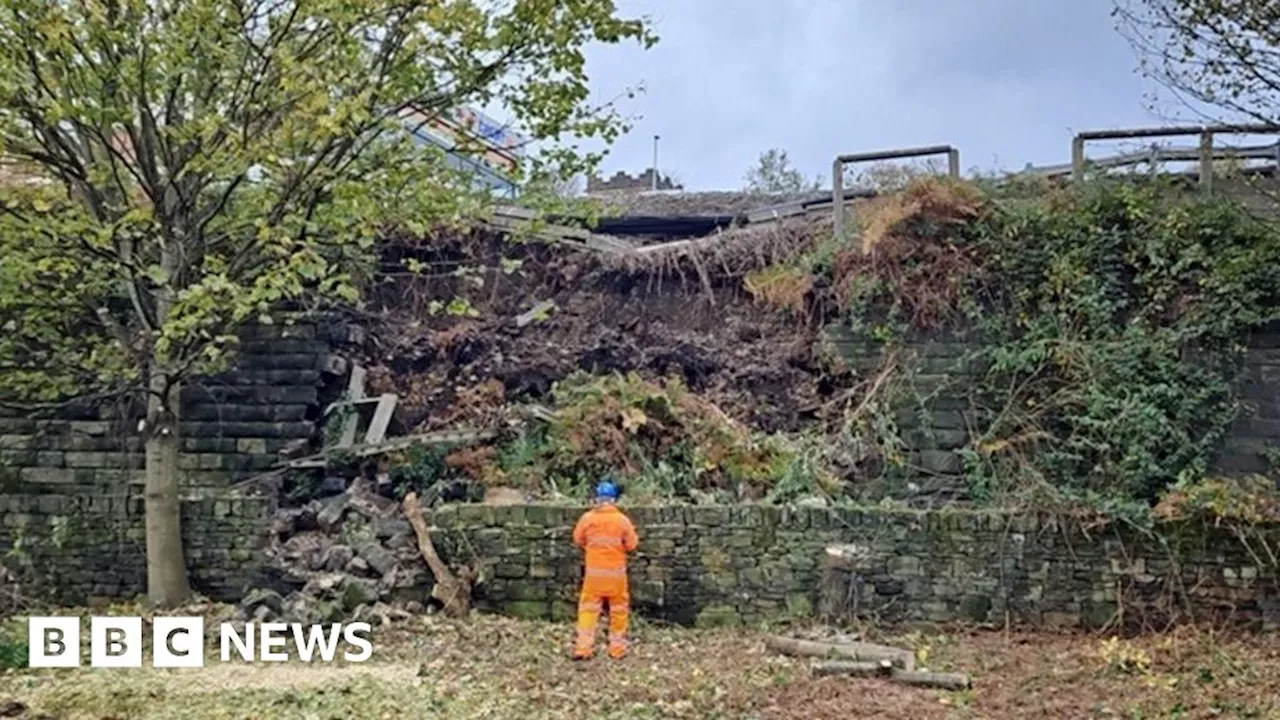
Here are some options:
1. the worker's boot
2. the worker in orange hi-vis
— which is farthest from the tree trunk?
the worker's boot

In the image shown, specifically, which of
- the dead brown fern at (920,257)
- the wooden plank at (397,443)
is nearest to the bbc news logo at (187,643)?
the wooden plank at (397,443)

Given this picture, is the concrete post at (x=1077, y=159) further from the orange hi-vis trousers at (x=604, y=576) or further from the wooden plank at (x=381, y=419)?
the wooden plank at (x=381, y=419)

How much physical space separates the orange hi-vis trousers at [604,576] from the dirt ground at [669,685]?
24 centimetres

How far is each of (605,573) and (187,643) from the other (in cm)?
366

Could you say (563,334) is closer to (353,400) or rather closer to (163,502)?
(353,400)

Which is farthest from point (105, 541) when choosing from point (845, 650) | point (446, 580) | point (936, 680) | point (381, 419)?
point (936, 680)

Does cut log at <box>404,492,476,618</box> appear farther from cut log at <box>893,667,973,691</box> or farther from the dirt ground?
cut log at <box>893,667,973,691</box>

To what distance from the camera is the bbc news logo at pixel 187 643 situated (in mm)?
7883

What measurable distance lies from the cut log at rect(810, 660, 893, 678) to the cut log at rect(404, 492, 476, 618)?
3.64 meters

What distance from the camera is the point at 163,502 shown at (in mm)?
9906

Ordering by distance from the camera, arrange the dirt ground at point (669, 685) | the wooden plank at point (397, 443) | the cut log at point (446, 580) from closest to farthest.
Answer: the dirt ground at point (669, 685), the cut log at point (446, 580), the wooden plank at point (397, 443)

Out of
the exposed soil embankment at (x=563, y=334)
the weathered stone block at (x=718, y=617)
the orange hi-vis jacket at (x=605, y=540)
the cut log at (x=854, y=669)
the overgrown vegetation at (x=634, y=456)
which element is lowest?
the weathered stone block at (x=718, y=617)

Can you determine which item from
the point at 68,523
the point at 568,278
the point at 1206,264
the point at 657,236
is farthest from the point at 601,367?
the point at 1206,264

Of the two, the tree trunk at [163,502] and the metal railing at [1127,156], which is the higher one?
the metal railing at [1127,156]
